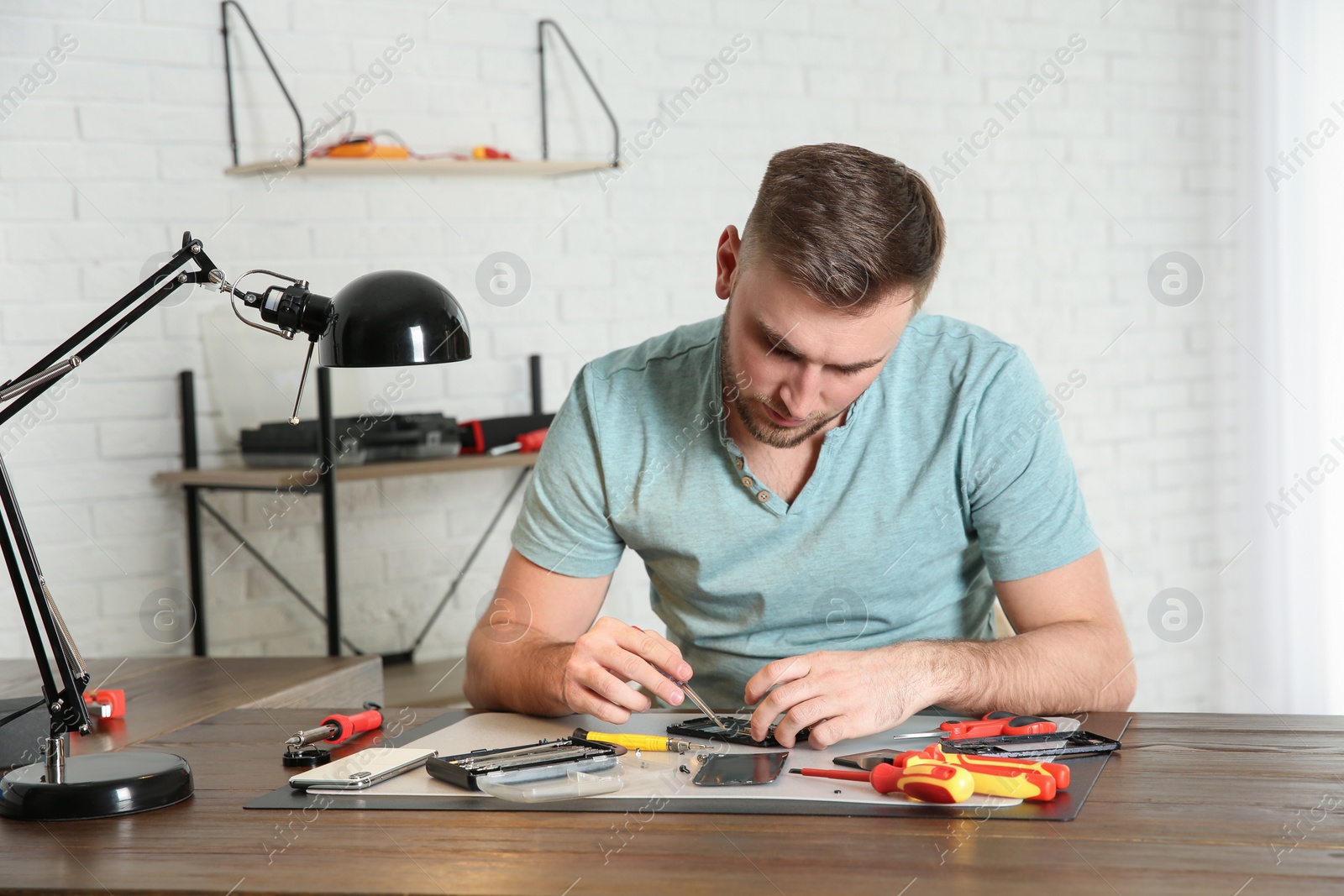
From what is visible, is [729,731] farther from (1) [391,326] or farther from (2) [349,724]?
(1) [391,326]

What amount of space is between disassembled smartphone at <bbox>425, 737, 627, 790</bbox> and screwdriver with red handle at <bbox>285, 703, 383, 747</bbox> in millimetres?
156

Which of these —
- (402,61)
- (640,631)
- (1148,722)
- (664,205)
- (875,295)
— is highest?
(402,61)

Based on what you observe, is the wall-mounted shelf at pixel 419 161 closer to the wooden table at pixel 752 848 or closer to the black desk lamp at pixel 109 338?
the black desk lamp at pixel 109 338

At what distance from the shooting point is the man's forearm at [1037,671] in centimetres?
128

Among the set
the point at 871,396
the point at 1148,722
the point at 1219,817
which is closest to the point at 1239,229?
the point at 871,396

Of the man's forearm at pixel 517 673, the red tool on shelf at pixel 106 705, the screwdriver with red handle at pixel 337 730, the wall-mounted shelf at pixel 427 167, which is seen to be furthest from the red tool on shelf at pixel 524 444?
the screwdriver with red handle at pixel 337 730

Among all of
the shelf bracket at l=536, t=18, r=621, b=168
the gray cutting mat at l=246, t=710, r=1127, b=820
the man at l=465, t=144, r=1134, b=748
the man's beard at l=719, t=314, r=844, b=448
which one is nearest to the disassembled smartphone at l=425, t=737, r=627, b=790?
the gray cutting mat at l=246, t=710, r=1127, b=820

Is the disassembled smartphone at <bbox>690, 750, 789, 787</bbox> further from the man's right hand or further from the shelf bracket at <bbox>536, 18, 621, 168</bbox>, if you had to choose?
the shelf bracket at <bbox>536, 18, 621, 168</bbox>

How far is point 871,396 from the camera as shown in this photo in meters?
1.57

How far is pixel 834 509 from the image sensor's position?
60.1 inches

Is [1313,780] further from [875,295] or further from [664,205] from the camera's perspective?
[664,205]

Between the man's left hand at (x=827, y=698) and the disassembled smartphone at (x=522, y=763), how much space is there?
0.47ft

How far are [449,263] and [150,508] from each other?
775 millimetres

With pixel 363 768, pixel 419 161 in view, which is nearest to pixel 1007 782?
pixel 363 768
